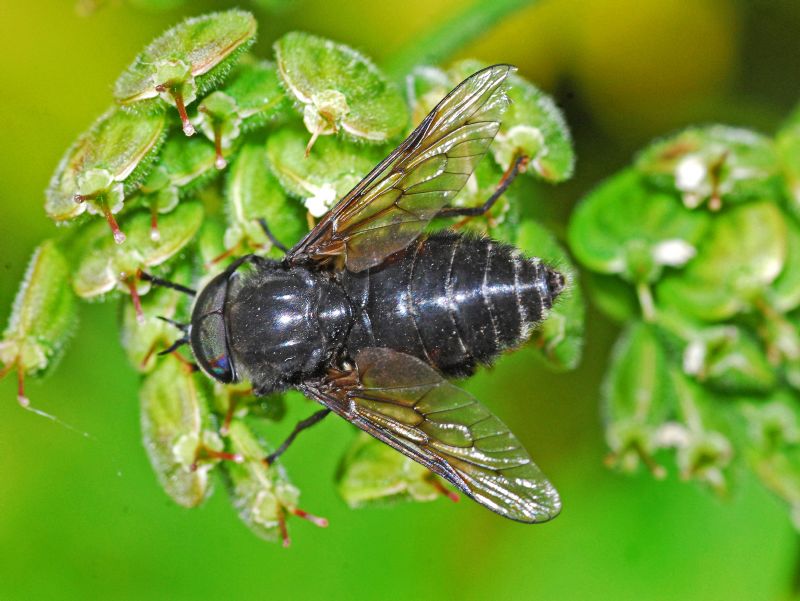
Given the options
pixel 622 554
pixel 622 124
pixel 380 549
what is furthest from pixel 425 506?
pixel 622 124

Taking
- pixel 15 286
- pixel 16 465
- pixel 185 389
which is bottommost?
pixel 16 465

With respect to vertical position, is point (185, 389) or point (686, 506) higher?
point (185, 389)

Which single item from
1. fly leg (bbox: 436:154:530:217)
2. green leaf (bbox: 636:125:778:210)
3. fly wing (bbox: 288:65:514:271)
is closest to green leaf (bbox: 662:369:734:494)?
green leaf (bbox: 636:125:778:210)

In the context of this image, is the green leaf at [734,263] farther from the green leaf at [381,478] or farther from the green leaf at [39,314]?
the green leaf at [39,314]

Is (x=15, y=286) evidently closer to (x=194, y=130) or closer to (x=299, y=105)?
(x=194, y=130)

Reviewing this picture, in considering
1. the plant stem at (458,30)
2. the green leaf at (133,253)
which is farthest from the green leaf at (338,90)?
the plant stem at (458,30)

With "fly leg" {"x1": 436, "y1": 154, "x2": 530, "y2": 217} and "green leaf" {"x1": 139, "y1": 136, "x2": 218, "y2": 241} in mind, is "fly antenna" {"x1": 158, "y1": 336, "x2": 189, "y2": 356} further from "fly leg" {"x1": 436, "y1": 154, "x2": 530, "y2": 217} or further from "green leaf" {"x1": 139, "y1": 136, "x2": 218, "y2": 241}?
"fly leg" {"x1": 436, "y1": 154, "x2": 530, "y2": 217}

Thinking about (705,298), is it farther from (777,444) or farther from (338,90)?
(338,90)
